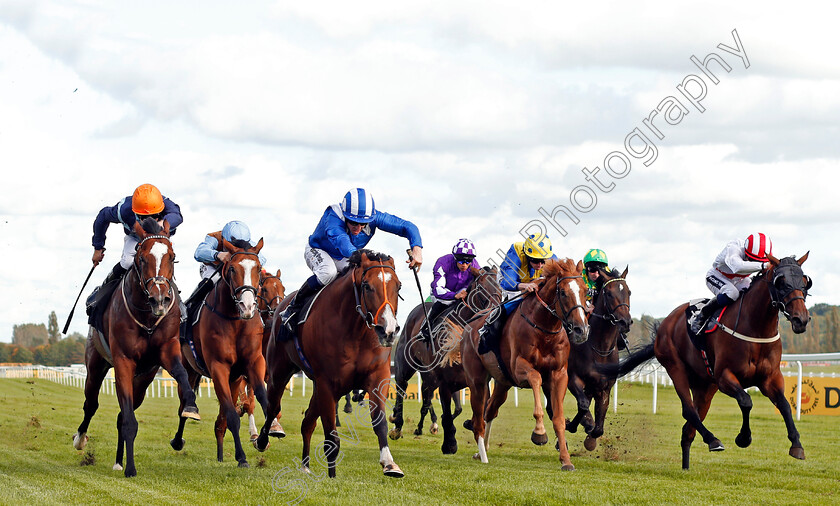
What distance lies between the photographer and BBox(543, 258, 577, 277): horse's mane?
9844mm

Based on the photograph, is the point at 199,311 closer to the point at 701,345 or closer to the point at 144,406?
the point at 701,345

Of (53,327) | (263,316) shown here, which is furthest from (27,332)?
(263,316)

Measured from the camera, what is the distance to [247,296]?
9.09 meters

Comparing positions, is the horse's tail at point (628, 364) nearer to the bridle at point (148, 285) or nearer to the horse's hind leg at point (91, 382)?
the bridle at point (148, 285)

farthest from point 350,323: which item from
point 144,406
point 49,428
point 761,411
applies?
point 144,406

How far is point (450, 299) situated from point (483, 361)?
1783 mm

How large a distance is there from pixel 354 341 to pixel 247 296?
4.26ft

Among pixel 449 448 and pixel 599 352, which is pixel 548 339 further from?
pixel 449 448

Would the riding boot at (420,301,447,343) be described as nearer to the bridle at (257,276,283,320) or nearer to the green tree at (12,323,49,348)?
the bridle at (257,276,283,320)

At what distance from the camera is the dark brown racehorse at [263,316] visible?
11727 millimetres

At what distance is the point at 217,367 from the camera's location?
992cm

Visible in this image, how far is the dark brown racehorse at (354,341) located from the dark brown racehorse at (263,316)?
2501mm

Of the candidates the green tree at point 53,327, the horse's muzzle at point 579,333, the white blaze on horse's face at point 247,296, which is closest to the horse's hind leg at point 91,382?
the white blaze on horse's face at point 247,296

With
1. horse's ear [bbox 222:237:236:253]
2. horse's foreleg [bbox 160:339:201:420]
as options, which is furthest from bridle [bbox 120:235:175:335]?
horse's ear [bbox 222:237:236:253]
